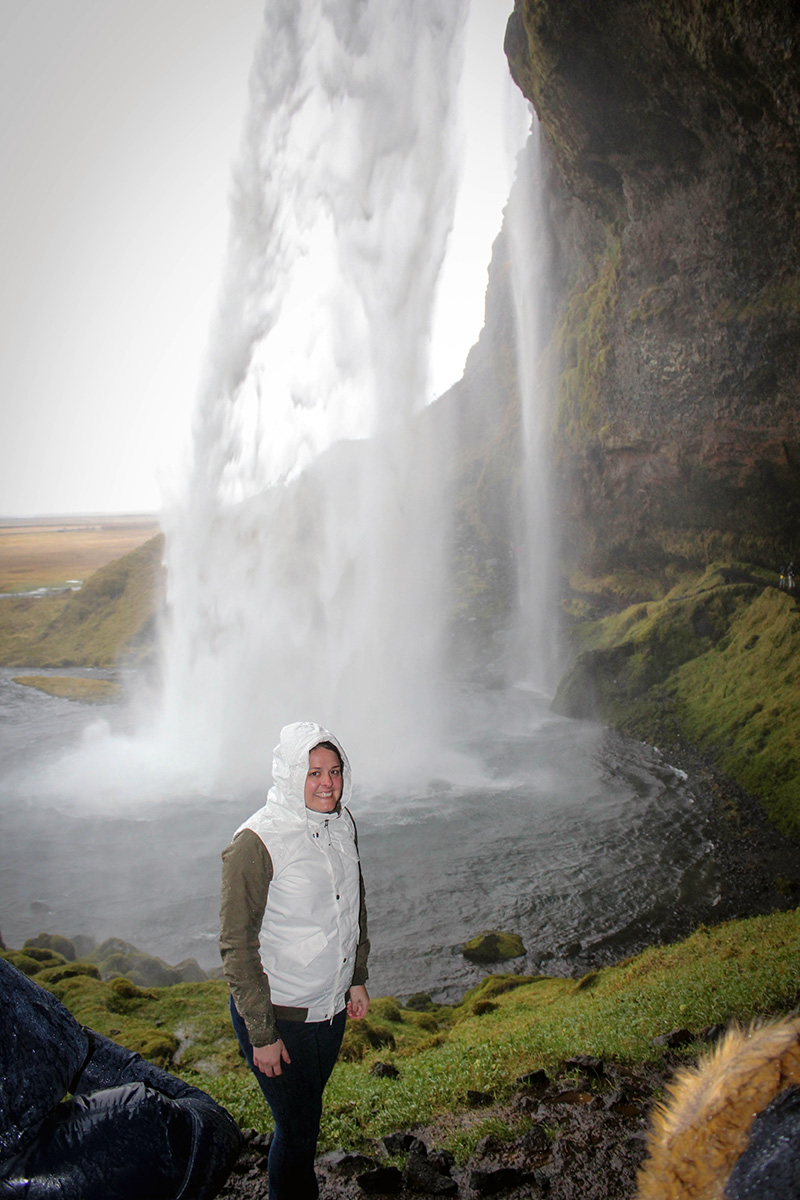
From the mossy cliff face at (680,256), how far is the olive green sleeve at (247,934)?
2287 centimetres

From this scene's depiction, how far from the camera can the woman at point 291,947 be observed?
10.8ft

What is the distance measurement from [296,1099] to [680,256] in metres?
31.2

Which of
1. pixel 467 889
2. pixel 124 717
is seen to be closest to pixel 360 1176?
pixel 467 889

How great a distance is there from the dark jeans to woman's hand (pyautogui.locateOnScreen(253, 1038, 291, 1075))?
0.07 m

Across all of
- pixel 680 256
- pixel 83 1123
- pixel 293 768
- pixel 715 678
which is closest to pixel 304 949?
pixel 293 768

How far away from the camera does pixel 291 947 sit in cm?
340

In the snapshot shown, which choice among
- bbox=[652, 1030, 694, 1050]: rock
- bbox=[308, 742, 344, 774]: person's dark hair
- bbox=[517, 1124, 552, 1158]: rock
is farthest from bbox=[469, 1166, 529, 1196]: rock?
bbox=[308, 742, 344, 774]: person's dark hair

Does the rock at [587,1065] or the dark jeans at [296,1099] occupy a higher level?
the dark jeans at [296,1099]

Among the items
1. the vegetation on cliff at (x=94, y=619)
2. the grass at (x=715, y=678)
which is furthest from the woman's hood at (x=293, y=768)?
the vegetation on cliff at (x=94, y=619)

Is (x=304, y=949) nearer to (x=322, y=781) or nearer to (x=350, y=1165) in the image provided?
(x=322, y=781)

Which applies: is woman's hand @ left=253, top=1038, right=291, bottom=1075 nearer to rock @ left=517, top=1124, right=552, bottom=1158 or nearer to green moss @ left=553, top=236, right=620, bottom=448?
rock @ left=517, top=1124, right=552, bottom=1158

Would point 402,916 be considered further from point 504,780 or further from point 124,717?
point 124,717

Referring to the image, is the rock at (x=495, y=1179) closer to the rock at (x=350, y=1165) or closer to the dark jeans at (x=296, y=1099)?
the rock at (x=350, y=1165)

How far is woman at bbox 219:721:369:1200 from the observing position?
328 centimetres
